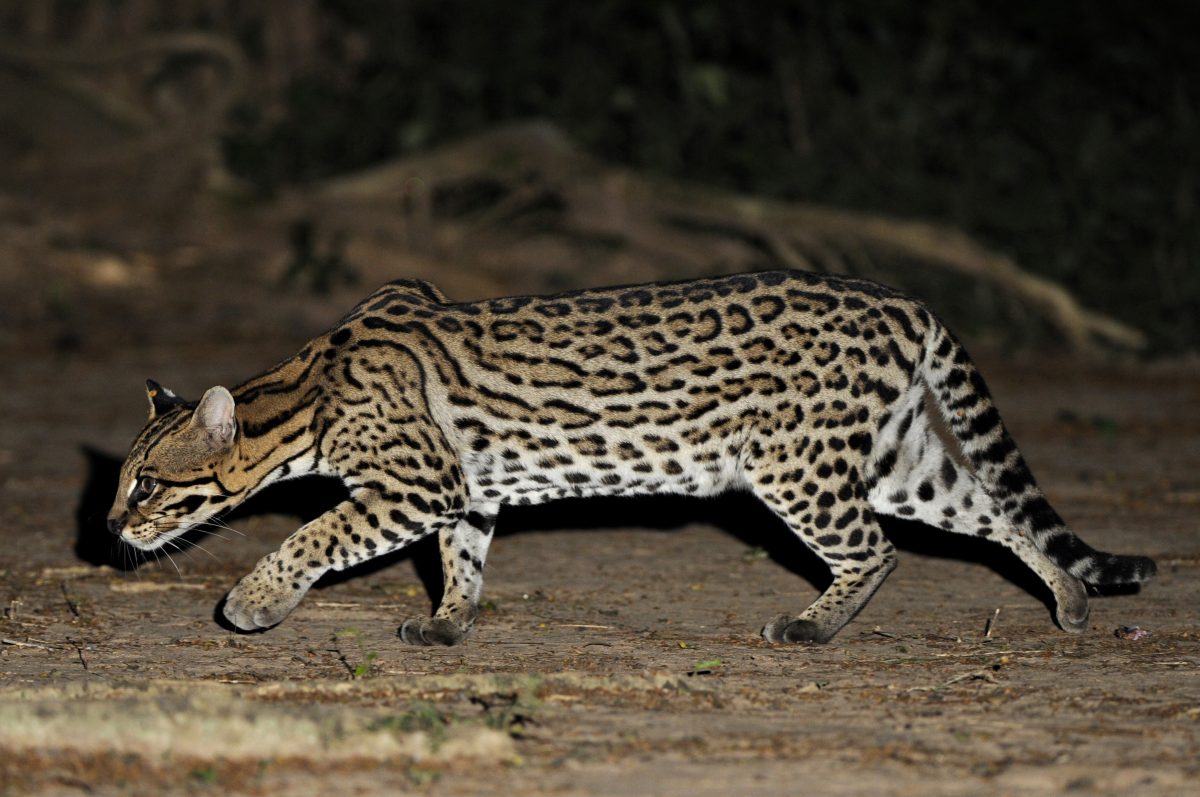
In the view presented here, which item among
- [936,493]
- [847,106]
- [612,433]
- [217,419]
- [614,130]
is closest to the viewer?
[217,419]

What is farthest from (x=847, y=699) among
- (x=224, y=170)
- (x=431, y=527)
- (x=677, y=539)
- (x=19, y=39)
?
(x=19, y=39)

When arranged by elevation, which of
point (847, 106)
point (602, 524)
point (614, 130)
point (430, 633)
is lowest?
point (430, 633)

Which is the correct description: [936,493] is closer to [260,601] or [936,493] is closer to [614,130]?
[260,601]

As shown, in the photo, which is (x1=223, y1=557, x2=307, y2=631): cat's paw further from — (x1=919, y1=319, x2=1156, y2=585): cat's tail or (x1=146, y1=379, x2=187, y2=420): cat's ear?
(x1=919, y1=319, x2=1156, y2=585): cat's tail

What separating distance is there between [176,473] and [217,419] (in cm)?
28

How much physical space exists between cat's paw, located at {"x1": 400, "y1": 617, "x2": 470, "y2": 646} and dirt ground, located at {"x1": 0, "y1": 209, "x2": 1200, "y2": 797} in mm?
78

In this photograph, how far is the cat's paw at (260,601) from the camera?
648 cm

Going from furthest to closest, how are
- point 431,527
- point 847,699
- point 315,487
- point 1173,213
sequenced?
point 1173,213
point 315,487
point 431,527
point 847,699

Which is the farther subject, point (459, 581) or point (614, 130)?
point (614, 130)

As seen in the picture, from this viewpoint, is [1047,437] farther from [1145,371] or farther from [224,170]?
[224,170]

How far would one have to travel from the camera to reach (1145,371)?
15.1 m

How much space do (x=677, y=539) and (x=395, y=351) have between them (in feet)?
8.09

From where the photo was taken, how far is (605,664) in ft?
19.7

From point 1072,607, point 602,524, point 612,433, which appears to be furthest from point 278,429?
point 1072,607
